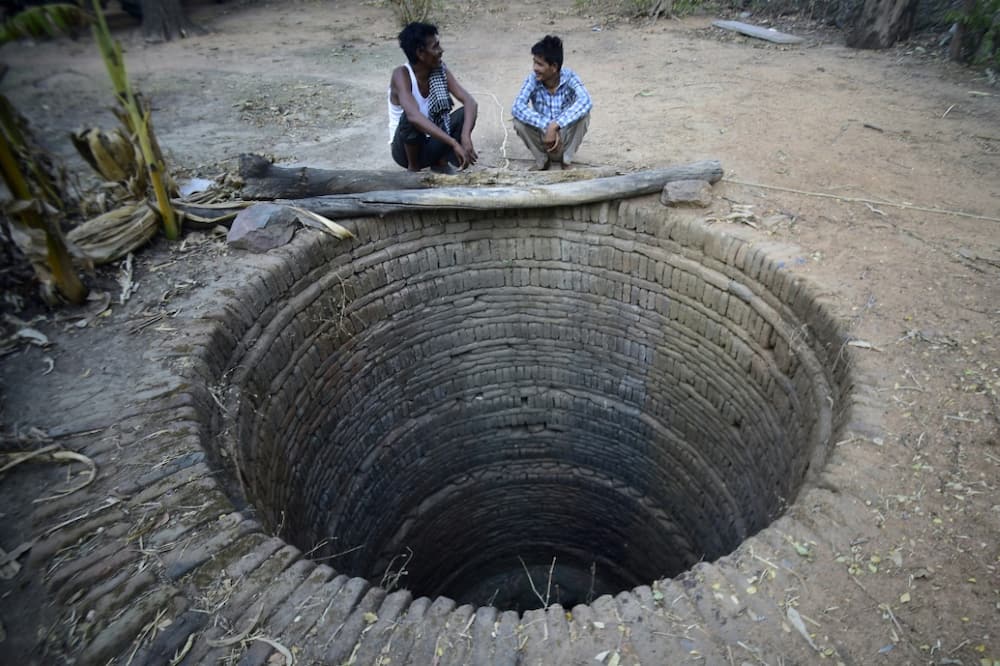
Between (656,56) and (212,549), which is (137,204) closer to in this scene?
(212,549)

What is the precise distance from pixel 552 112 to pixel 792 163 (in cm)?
190

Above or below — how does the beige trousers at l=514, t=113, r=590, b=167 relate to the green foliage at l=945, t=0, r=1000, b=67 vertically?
below

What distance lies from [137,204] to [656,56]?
22.0 feet

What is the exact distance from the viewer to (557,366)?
507 centimetres

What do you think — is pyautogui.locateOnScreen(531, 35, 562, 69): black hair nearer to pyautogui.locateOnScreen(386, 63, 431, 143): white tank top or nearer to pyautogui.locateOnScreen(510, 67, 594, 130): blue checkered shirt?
pyautogui.locateOnScreen(510, 67, 594, 130): blue checkered shirt

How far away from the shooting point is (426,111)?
4.57 metres

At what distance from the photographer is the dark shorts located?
4531 mm

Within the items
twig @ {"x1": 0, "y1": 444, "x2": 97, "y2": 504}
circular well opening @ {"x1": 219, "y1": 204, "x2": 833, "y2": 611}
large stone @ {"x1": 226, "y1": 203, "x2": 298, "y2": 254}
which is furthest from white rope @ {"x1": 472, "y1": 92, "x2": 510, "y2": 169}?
twig @ {"x1": 0, "y1": 444, "x2": 97, "y2": 504}

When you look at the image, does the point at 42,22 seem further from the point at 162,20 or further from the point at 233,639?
the point at 162,20

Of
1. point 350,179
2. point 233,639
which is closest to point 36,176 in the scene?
point 350,179

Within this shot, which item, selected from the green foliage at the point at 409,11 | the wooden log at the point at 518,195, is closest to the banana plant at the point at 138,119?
the wooden log at the point at 518,195

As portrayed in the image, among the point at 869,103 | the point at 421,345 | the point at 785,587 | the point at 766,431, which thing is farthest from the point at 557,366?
the point at 869,103

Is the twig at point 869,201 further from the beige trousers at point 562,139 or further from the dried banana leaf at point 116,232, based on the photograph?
the dried banana leaf at point 116,232

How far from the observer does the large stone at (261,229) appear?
3.65m
